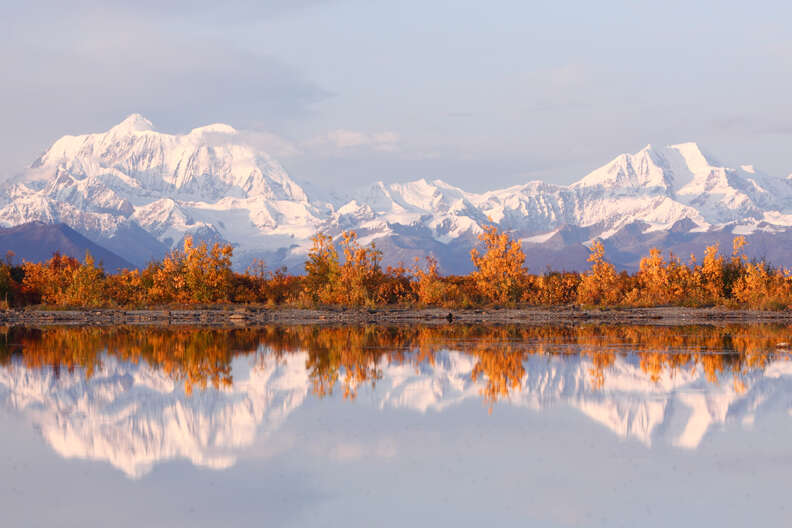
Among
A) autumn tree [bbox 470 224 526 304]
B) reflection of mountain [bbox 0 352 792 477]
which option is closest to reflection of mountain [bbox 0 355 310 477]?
reflection of mountain [bbox 0 352 792 477]

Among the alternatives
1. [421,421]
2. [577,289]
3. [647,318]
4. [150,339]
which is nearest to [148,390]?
[421,421]

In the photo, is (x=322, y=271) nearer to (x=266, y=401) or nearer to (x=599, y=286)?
(x=599, y=286)

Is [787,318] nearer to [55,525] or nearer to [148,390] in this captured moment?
[148,390]

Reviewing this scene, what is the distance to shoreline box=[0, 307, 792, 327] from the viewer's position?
4688cm

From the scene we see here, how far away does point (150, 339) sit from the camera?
114 ft

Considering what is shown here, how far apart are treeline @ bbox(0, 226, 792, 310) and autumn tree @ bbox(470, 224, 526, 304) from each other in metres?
0.05

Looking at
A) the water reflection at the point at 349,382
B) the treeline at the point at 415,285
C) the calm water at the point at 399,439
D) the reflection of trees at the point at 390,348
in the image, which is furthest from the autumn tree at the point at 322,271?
the calm water at the point at 399,439

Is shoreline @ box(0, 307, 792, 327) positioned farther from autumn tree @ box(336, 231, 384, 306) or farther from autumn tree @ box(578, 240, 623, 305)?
autumn tree @ box(578, 240, 623, 305)

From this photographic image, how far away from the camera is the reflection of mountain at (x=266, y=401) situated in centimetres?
1498

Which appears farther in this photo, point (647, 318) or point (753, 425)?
point (647, 318)

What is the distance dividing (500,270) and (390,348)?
2565 cm

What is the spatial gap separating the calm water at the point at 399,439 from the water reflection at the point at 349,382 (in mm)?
75

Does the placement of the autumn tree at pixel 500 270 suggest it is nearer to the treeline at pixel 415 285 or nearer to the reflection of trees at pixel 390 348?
the treeline at pixel 415 285

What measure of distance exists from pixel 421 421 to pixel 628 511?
19.9 feet
